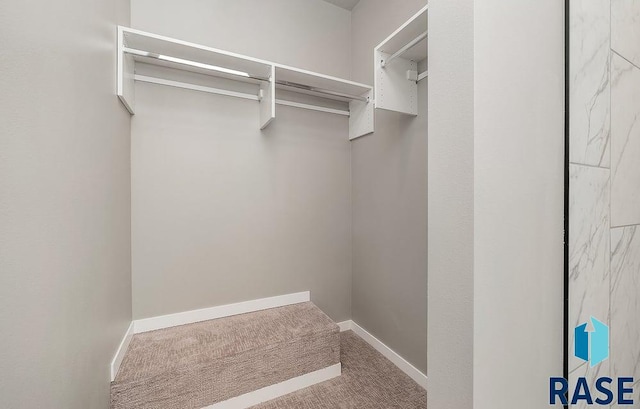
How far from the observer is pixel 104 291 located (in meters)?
1.09

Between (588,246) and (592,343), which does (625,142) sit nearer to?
(588,246)

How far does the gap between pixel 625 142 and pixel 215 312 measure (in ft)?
7.08

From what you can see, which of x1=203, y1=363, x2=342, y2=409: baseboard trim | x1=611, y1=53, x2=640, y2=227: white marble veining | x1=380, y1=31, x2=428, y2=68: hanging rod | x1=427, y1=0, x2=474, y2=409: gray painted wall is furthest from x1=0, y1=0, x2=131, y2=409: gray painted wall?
x1=611, y1=53, x2=640, y2=227: white marble veining

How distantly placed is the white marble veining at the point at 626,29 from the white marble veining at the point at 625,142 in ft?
0.11

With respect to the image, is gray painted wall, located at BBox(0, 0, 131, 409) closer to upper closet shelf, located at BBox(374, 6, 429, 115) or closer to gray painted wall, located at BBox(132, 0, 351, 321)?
gray painted wall, located at BBox(132, 0, 351, 321)

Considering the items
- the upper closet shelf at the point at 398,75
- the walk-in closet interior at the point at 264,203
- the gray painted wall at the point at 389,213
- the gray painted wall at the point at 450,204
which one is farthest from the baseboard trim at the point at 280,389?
the upper closet shelf at the point at 398,75

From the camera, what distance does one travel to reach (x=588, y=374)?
760mm

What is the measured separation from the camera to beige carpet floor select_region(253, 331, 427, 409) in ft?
4.78

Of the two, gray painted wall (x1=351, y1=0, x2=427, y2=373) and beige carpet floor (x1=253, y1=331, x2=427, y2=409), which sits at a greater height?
gray painted wall (x1=351, y1=0, x2=427, y2=373)

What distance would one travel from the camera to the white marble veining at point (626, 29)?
79 centimetres

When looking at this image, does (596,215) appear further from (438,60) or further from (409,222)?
(409,222)

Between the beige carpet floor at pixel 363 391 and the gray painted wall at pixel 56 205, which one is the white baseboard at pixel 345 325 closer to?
the beige carpet floor at pixel 363 391

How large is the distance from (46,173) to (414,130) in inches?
66.3

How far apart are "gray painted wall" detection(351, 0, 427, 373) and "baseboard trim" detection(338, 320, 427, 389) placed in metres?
0.04
